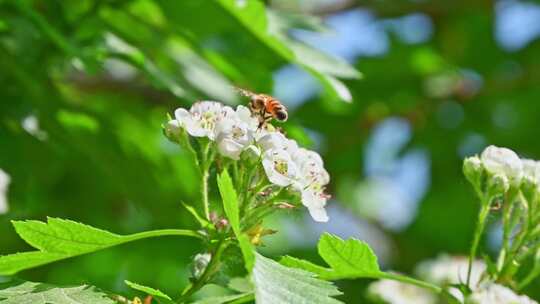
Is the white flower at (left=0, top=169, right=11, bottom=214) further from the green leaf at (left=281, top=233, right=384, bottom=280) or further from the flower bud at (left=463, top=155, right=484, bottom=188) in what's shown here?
the flower bud at (left=463, top=155, right=484, bottom=188)

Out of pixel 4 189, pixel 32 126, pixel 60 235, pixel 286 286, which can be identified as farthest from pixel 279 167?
pixel 32 126

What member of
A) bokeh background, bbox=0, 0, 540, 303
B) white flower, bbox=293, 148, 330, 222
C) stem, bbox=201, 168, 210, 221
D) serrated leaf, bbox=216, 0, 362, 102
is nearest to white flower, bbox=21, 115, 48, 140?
bokeh background, bbox=0, 0, 540, 303

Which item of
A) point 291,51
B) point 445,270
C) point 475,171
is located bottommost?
point 475,171

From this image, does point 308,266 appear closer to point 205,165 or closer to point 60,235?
point 205,165

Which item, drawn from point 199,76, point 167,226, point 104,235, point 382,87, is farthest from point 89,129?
point 382,87

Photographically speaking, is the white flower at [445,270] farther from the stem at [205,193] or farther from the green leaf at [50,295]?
the green leaf at [50,295]

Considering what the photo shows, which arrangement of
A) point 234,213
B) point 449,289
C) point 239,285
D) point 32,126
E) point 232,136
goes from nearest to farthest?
point 234,213 < point 232,136 < point 239,285 < point 449,289 < point 32,126

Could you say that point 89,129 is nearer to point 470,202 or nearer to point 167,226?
point 167,226

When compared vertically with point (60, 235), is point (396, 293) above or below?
above
